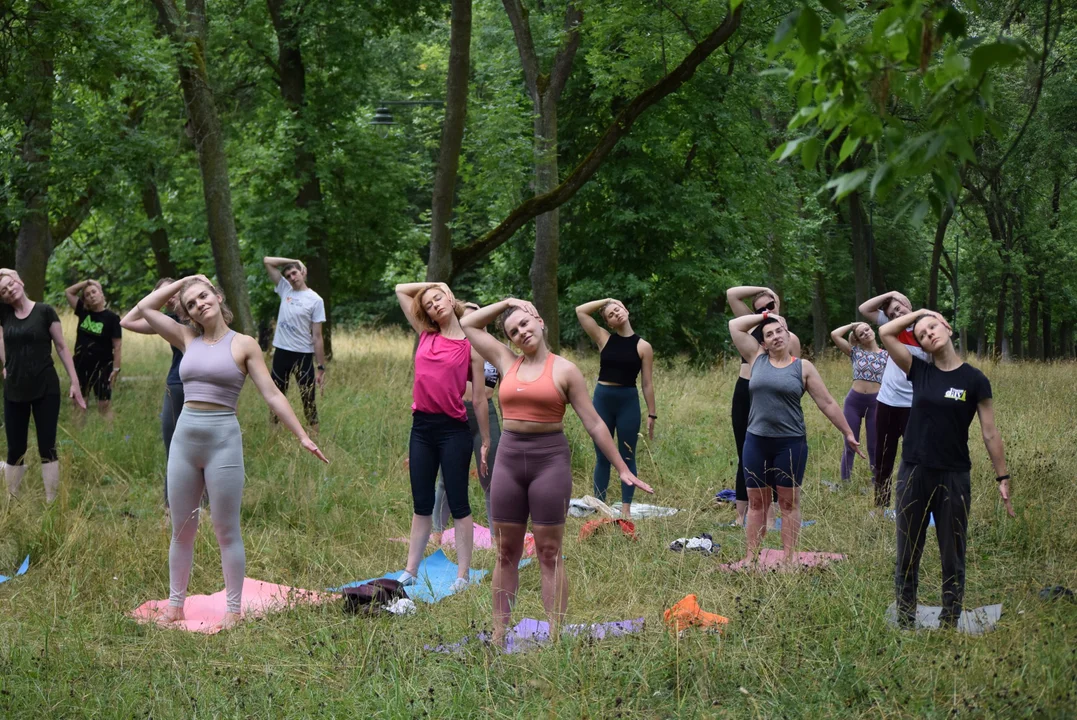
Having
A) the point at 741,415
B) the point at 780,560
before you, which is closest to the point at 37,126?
the point at 741,415

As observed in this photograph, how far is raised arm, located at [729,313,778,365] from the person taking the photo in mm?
7719

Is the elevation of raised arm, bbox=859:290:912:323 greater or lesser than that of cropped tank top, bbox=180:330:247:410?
greater

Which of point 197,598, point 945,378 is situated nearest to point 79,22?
point 197,598

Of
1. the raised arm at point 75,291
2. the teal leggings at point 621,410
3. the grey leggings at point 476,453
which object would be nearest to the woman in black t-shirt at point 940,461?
the grey leggings at point 476,453

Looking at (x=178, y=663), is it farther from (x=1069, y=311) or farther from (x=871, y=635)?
(x=1069, y=311)

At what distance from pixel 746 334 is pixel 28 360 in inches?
235

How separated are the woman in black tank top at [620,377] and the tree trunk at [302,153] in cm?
1117

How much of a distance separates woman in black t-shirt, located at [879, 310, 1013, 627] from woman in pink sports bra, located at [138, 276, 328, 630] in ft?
11.4

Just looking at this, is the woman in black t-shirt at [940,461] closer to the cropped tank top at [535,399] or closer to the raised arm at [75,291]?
the cropped tank top at [535,399]

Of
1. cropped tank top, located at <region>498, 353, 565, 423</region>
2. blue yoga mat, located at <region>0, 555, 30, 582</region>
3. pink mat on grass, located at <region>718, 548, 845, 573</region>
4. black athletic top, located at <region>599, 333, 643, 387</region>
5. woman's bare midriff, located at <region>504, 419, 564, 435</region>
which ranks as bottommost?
blue yoga mat, located at <region>0, 555, 30, 582</region>

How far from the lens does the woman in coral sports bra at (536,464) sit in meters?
5.47

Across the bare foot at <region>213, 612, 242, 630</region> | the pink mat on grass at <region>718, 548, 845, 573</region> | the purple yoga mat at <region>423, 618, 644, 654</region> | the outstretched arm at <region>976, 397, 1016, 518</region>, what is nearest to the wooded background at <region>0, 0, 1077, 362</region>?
the pink mat on grass at <region>718, 548, 845, 573</region>

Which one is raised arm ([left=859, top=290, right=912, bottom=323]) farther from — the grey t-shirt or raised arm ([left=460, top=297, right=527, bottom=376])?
the grey t-shirt

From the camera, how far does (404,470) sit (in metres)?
10.3
